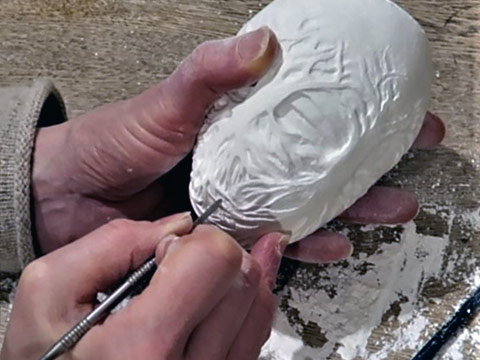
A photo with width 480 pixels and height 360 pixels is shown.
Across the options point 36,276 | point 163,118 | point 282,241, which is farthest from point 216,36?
point 36,276

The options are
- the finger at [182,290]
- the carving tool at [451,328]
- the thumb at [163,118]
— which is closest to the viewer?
the finger at [182,290]

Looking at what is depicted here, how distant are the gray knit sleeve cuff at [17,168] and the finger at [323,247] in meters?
0.32

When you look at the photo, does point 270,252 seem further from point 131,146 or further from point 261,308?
point 131,146

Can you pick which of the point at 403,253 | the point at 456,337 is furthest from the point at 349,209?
the point at 456,337

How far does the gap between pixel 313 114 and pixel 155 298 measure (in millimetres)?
233

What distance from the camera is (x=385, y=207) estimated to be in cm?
92

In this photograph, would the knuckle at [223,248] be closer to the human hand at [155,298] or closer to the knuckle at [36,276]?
the human hand at [155,298]

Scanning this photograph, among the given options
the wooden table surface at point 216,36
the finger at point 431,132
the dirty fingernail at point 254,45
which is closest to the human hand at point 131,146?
the dirty fingernail at point 254,45

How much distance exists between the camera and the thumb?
0.76 m

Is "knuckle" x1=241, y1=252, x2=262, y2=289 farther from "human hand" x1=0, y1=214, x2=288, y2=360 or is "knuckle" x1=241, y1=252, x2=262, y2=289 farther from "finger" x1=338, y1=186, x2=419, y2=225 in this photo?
"finger" x1=338, y1=186, x2=419, y2=225

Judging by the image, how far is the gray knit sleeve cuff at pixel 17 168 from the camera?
36.4 inches

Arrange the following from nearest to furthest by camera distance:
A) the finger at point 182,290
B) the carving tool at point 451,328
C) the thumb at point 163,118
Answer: the finger at point 182,290, the thumb at point 163,118, the carving tool at point 451,328

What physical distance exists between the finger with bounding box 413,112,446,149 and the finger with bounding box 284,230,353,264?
0.15 metres

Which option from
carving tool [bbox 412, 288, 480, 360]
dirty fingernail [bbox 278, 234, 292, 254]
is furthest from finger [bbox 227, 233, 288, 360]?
carving tool [bbox 412, 288, 480, 360]
